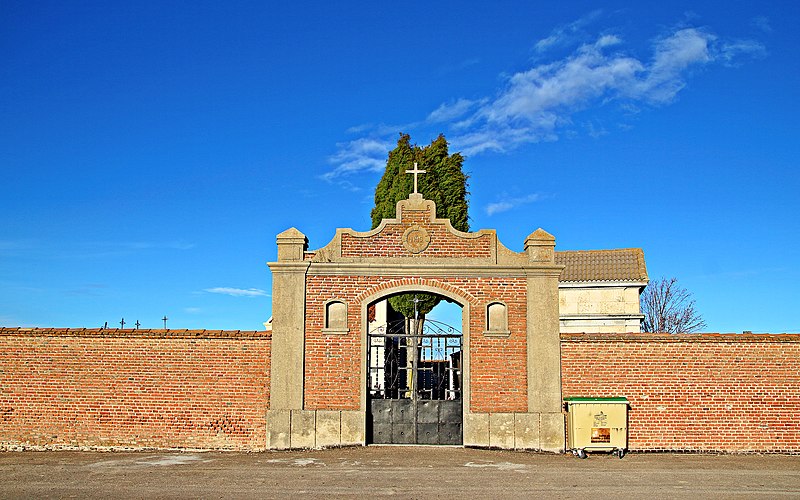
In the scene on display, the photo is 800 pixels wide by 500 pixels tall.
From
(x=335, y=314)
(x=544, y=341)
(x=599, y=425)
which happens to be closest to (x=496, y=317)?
(x=544, y=341)

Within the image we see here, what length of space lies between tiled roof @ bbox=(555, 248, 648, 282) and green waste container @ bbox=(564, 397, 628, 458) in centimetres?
1431

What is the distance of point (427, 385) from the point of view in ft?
52.3

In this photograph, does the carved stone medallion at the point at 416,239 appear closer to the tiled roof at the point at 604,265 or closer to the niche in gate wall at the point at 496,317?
the niche in gate wall at the point at 496,317

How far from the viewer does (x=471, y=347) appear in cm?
1466

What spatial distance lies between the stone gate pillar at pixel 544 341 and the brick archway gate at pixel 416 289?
2 cm

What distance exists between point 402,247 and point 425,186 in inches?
493

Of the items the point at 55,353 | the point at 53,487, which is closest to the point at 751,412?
the point at 53,487

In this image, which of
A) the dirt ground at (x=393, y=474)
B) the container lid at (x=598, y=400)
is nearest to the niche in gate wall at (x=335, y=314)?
the dirt ground at (x=393, y=474)

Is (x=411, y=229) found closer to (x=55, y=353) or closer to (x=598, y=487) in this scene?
(x=598, y=487)

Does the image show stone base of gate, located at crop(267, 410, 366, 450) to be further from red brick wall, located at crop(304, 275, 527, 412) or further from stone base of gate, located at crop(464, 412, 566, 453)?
stone base of gate, located at crop(464, 412, 566, 453)

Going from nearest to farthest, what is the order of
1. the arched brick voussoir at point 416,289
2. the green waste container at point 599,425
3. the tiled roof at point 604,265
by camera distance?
the green waste container at point 599,425 < the arched brick voussoir at point 416,289 < the tiled roof at point 604,265

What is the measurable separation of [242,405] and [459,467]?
4775 mm

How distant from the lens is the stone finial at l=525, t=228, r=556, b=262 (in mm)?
14898

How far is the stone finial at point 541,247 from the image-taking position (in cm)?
1490
